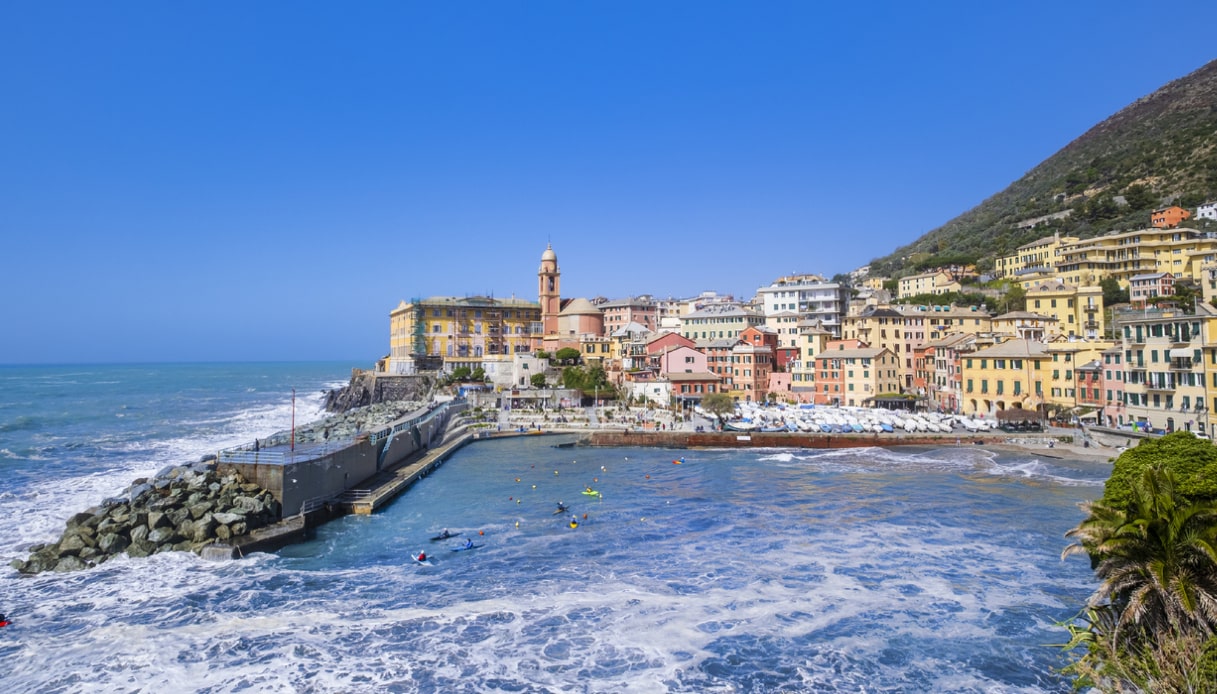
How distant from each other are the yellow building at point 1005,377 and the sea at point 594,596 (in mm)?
20414

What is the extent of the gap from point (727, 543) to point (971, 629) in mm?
8981

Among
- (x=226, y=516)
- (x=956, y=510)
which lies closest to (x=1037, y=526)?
(x=956, y=510)

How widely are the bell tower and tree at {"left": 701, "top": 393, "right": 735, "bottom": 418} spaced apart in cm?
3362

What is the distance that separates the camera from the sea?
1538 cm

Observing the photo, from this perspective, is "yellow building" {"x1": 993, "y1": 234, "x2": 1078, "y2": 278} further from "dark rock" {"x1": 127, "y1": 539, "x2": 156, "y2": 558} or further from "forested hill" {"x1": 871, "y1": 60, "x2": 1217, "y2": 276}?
"dark rock" {"x1": 127, "y1": 539, "x2": 156, "y2": 558}

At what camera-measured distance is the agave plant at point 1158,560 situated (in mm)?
9461

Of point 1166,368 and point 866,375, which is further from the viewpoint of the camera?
point 866,375

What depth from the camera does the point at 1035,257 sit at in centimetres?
8544

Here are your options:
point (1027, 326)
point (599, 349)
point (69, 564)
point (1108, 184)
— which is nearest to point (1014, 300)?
point (1027, 326)

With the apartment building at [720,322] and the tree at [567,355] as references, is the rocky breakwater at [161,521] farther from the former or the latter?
the apartment building at [720,322]

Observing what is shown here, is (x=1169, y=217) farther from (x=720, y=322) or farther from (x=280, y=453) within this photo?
(x=280, y=453)

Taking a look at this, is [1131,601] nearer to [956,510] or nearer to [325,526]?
[956,510]

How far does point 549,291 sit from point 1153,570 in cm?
8722

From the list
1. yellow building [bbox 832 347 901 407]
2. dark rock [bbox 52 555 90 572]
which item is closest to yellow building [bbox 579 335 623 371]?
yellow building [bbox 832 347 901 407]
